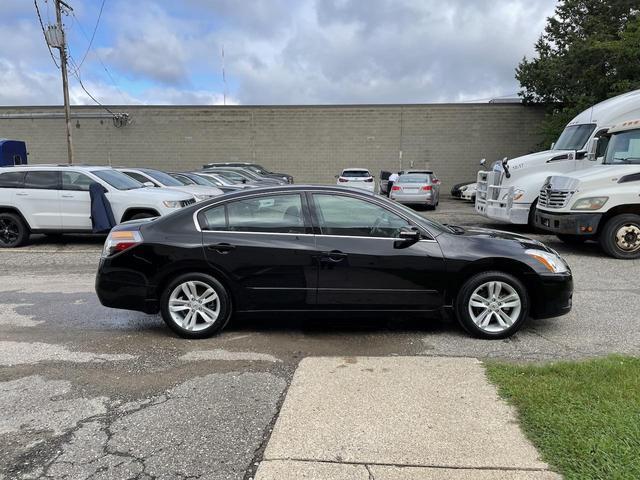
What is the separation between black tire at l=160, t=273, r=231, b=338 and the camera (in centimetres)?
486

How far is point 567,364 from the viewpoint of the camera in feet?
13.2

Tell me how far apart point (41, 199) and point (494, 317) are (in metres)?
9.49

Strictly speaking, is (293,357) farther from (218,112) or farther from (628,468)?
(218,112)

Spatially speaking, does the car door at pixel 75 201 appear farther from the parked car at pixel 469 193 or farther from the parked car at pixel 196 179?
the parked car at pixel 469 193

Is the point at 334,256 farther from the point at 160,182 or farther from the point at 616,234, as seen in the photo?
the point at 160,182

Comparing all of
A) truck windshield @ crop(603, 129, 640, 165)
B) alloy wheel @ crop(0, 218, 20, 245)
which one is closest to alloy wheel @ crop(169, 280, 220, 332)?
alloy wheel @ crop(0, 218, 20, 245)

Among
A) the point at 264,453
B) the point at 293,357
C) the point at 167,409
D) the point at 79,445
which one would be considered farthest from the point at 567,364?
the point at 79,445

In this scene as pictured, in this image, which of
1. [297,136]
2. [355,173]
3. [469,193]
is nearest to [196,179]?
[355,173]

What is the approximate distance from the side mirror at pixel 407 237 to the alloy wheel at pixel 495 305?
765mm

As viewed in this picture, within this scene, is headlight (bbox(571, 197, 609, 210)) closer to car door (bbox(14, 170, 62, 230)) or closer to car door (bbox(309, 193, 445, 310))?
car door (bbox(309, 193, 445, 310))

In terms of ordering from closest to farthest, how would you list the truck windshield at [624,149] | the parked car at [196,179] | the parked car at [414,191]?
the truck windshield at [624,149], the parked car at [196,179], the parked car at [414,191]

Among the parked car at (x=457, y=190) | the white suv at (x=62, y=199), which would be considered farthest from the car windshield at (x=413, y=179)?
the white suv at (x=62, y=199)

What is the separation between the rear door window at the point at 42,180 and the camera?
413 inches

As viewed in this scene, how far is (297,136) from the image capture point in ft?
98.0
